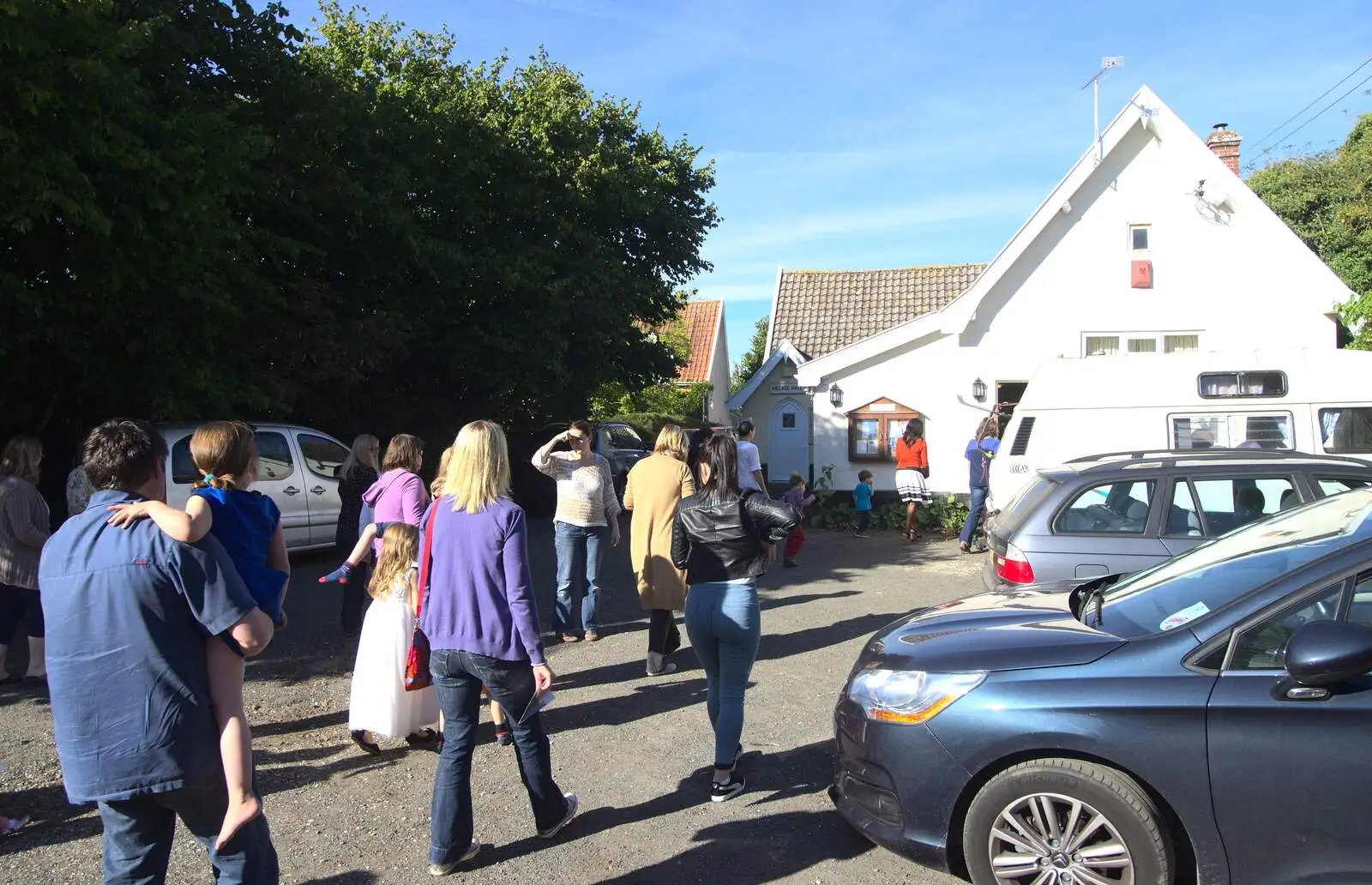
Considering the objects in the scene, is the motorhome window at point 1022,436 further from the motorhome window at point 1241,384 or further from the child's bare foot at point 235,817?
the child's bare foot at point 235,817

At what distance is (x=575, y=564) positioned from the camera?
7.73 metres

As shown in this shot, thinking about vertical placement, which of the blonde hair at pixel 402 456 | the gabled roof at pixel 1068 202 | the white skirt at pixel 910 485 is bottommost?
the white skirt at pixel 910 485

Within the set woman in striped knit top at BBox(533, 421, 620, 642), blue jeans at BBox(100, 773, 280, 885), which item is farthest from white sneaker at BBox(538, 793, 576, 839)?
woman in striped knit top at BBox(533, 421, 620, 642)

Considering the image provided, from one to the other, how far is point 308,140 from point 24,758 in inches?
346

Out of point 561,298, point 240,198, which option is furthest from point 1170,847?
point 561,298

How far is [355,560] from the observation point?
21.3 ft

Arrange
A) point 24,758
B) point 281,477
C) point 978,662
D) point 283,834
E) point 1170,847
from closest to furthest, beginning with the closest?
point 1170,847
point 978,662
point 283,834
point 24,758
point 281,477

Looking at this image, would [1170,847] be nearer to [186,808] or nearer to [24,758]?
[186,808]

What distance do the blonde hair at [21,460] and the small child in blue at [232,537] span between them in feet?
11.3

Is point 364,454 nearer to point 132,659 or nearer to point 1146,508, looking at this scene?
point 132,659

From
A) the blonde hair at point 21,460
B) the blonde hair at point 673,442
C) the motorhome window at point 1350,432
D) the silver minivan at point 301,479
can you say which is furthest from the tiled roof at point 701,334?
the blonde hair at point 21,460

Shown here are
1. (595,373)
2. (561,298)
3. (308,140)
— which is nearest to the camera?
(308,140)

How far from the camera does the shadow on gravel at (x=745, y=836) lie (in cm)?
407

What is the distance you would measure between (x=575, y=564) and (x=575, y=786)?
9.36 feet
